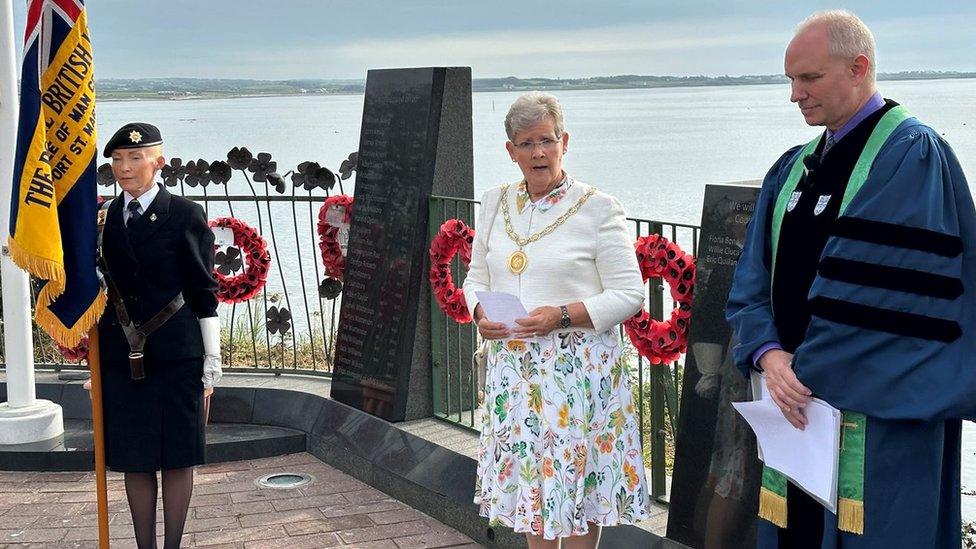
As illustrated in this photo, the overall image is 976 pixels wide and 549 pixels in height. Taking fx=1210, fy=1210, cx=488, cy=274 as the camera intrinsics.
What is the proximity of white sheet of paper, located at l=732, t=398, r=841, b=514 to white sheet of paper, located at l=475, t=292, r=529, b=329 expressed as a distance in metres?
0.89

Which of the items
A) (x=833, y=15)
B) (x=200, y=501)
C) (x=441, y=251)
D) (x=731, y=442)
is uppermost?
(x=833, y=15)

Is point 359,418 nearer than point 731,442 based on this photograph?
No

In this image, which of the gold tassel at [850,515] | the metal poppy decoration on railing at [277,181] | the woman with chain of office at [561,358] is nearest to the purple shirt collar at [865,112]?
the gold tassel at [850,515]

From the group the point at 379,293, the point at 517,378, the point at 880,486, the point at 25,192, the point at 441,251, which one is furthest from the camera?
the point at 379,293

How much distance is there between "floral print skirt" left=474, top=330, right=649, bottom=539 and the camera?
370 cm

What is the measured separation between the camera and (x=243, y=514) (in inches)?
216

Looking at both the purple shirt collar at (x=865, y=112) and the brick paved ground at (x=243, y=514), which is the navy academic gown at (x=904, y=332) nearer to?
the purple shirt collar at (x=865, y=112)

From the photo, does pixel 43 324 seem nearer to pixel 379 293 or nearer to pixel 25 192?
pixel 25 192

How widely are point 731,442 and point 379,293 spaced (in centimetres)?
268

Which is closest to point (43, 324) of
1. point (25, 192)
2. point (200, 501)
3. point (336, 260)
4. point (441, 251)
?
point (25, 192)

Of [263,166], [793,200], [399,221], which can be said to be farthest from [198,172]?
[793,200]

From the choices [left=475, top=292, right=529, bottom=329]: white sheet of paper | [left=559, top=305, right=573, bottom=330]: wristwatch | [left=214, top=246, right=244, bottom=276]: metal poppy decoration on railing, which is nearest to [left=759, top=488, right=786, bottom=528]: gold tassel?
[left=559, top=305, right=573, bottom=330]: wristwatch

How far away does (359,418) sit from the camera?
6.24 metres

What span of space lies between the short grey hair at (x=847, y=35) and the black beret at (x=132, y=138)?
2.53 meters
